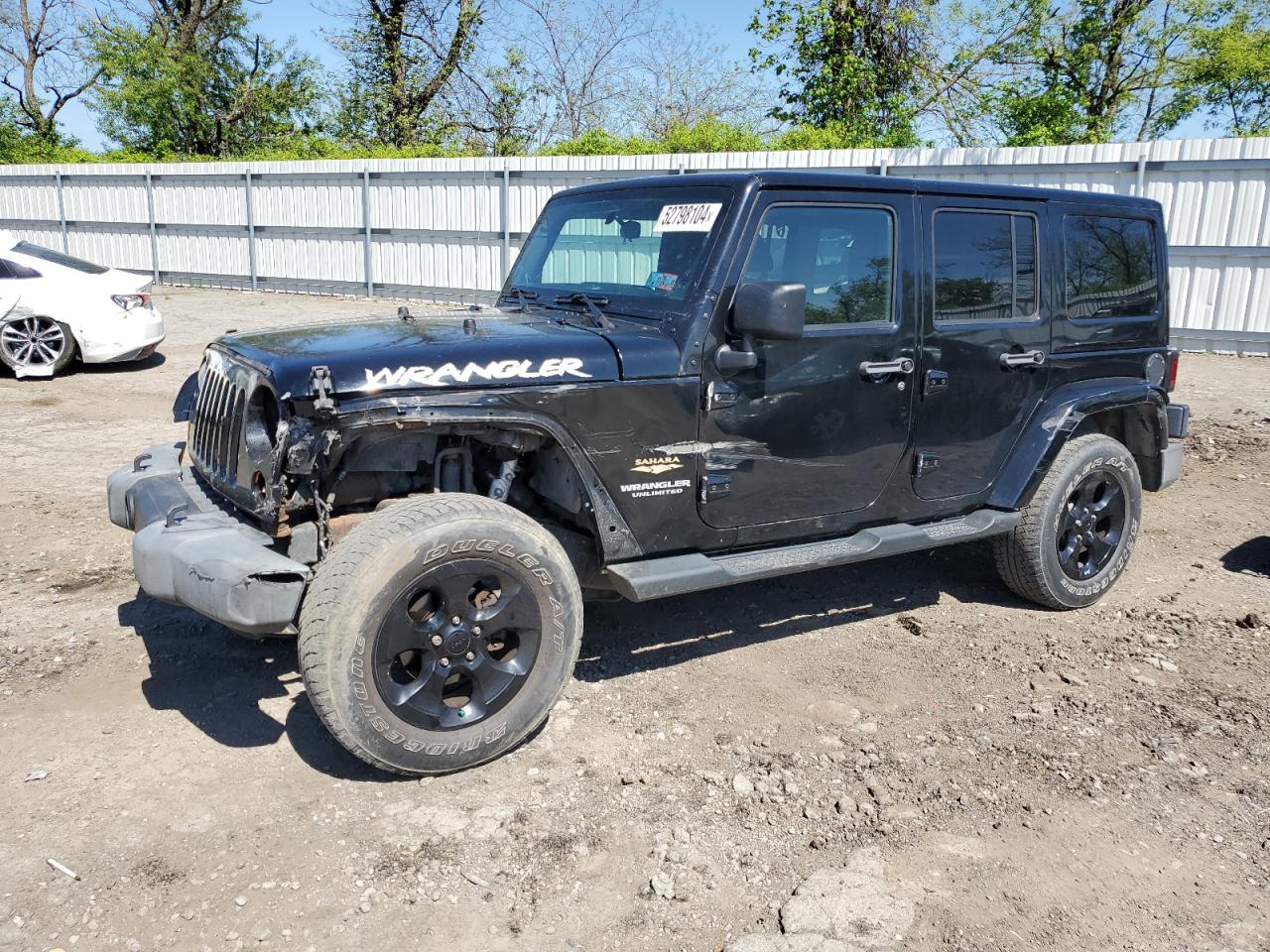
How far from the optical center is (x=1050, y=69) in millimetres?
22531

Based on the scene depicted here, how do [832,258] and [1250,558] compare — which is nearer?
[832,258]

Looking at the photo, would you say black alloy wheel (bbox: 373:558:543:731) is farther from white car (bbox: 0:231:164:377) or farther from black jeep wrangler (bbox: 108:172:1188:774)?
white car (bbox: 0:231:164:377)

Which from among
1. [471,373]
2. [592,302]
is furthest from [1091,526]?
[471,373]

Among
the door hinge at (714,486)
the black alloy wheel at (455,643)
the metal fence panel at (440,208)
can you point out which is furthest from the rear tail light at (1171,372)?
the metal fence panel at (440,208)

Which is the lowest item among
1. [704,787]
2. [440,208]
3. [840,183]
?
[704,787]

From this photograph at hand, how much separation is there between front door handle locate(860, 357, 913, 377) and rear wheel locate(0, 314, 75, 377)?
9744 millimetres

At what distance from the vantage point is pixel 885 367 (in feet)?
14.1

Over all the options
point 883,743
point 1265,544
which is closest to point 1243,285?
point 1265,544

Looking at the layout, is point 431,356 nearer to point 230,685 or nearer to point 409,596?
point 409,596

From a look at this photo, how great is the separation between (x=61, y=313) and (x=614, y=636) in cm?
894

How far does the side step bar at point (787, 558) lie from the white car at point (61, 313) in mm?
9125

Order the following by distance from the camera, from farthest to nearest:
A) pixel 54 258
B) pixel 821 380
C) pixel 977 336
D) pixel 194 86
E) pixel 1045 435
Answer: pixel 194 86, pixel 54 258, pixel 1045 435, pixel 977 336, pixel 821 380

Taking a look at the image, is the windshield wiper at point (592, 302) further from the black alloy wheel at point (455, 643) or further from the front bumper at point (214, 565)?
the front bumper at point (214, 565)

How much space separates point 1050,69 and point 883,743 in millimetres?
22685
